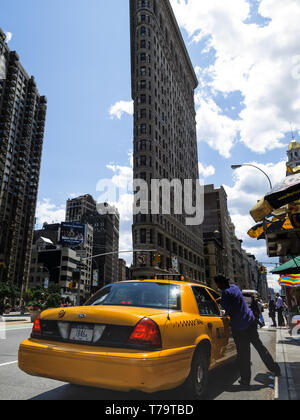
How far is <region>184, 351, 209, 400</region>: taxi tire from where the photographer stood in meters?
3.66

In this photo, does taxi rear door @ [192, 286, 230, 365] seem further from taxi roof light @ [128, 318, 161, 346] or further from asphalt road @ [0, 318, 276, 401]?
taxi roof light @ [128, 318, 161, 346]

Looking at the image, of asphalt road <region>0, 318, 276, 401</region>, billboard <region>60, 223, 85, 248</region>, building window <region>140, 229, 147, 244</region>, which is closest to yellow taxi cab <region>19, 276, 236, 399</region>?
asphalt road <region>0, 318, 276, 401</region>

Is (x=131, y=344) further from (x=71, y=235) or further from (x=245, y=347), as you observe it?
(x=71, y=235)

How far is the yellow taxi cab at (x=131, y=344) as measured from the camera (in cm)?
305

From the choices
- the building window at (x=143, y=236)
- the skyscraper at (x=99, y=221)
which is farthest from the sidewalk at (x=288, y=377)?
the skyscraper at (x=99, y=221)

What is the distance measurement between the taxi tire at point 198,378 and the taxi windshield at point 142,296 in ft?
2.40

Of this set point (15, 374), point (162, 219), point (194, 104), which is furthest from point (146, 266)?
point (194, 104)

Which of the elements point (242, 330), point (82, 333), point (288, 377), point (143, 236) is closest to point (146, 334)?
point (82, 333)

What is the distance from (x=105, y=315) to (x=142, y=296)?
901 mm

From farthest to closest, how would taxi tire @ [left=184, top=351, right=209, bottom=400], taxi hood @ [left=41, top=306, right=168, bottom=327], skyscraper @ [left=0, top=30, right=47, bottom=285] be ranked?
skyscraper @ [left=0, top=30, right=47, bottom=285]
taxi tire @ [left=184, top=351, right=209, bottom=400]
taxi hood @ [left=41, top=306, right=168, bottom=327]

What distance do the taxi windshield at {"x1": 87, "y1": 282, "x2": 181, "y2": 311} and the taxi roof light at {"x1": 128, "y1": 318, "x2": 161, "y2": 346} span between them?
666 mm

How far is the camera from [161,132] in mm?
60125

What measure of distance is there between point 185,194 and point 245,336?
217 ft

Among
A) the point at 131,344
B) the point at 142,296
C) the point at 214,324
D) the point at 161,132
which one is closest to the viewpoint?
the point at 131,344
